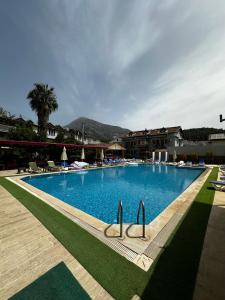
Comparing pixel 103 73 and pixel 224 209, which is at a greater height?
pixel 103 73

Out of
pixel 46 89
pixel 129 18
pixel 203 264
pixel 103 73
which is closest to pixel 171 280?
pixel 203 264

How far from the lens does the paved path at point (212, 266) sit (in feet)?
8.57

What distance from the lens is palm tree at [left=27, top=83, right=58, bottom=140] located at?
82.6ft

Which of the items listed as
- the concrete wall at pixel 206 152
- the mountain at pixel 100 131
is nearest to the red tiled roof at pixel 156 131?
the concrete wall at pixel 206 152

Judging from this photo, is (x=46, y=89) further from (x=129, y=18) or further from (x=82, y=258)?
(x=82, y=258)

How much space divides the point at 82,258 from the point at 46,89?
27224 mm

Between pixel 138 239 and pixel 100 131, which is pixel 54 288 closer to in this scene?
pixel 138 239

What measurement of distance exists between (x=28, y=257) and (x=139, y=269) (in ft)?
7.72

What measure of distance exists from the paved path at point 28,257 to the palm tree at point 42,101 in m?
22.0

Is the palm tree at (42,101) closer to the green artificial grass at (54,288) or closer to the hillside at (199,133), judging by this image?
the green artificial grass at (54,288)

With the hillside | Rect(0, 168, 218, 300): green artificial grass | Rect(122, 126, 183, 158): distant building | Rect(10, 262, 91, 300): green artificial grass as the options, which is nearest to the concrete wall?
Rect(122, 126, 183, 158): distant building

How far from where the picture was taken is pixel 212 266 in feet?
10.5

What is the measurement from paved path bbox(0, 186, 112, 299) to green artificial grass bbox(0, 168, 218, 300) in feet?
0.51

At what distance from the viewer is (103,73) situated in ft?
52.9
